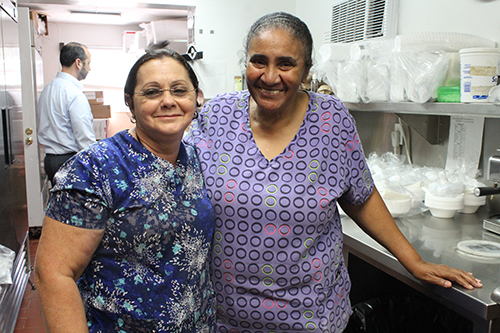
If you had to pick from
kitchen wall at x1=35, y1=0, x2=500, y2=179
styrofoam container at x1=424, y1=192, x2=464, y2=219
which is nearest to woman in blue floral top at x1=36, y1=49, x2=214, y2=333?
kitchen wall at x1=35, y1=0, x2=500, y2=179

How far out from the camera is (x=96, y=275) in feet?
3.64

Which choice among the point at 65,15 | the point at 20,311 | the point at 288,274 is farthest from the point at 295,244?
the point at 65,15

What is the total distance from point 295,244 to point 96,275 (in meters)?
0.58

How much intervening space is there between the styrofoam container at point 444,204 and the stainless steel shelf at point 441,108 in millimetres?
420

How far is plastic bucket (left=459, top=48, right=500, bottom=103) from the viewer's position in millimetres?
1632

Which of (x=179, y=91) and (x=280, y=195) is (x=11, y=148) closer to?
(x=179, y=91)

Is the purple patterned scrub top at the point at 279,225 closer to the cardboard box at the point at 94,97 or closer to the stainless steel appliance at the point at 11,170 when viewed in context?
the stainless steel appliance at the point at 11,170

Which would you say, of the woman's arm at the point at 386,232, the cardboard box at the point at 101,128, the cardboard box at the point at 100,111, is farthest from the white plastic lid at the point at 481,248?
the cardboard box at the point at 101,128

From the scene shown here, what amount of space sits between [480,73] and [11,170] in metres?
2.86

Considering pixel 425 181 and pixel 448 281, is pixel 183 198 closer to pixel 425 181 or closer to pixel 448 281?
pixel 448 281

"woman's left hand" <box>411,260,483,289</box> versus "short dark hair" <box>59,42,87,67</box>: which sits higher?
"short dark hair" <box>59,42,87,67</box>

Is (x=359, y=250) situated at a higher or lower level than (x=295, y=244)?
lower

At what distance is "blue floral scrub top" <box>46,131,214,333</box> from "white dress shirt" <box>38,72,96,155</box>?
3.30 metres

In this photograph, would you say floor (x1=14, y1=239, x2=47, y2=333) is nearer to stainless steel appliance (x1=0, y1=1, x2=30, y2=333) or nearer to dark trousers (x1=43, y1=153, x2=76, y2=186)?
stainless steel appliance (x1=0, y1=1, x2=30, y2=333)
